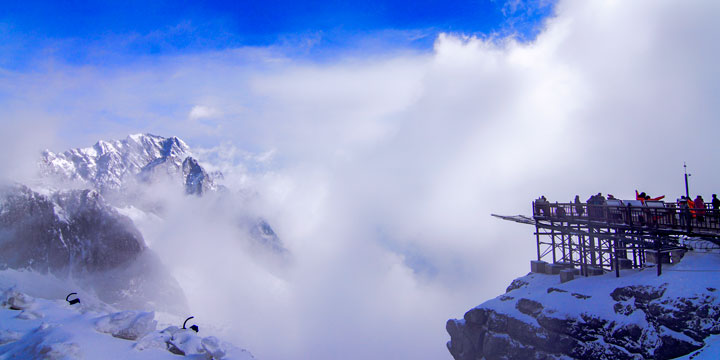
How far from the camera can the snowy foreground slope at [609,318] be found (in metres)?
24.2

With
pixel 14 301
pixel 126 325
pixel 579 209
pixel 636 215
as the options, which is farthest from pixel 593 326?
pixel 14 301

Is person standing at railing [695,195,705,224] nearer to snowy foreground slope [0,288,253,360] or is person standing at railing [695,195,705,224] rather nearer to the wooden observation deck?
the wooden observation deck

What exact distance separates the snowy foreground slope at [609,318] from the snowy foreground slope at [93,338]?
1004 inches

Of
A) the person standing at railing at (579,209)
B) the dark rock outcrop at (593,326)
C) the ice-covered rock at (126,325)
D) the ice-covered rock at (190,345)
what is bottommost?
the dark rock outcrop at (593,326)

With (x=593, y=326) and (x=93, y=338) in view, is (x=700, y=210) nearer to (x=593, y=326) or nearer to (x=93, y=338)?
(x=593, y=326)

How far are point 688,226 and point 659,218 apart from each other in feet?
13.2

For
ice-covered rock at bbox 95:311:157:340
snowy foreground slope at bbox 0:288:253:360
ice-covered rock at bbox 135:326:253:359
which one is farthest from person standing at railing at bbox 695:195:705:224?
ice-covered rock at bbox 95:311:157:340

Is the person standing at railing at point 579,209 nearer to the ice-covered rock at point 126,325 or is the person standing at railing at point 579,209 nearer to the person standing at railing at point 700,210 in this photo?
the person standing at railing at point 700,210

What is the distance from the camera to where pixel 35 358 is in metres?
10.3

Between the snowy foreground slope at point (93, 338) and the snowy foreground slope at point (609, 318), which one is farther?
the snowy foreground slope at point (609, 318)

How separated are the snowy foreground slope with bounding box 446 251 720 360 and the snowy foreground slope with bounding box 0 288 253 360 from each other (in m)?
25.5

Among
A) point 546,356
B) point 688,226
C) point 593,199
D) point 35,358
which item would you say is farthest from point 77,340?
point 593,199

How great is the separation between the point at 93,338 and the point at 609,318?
3041 cm

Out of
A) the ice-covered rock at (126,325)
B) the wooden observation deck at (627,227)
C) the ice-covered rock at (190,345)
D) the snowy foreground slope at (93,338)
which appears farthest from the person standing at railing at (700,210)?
the ice-covered rock at (126,325)
